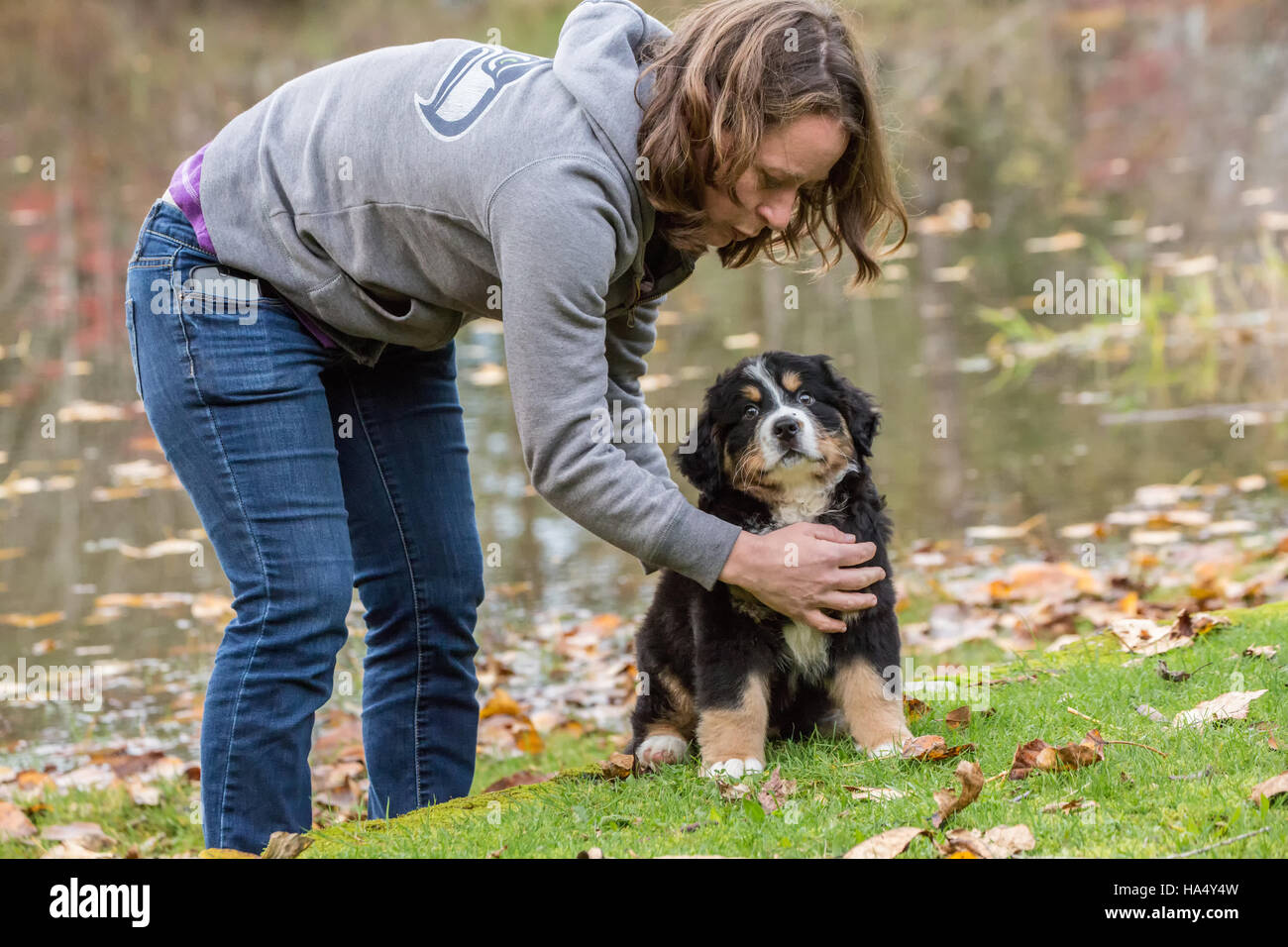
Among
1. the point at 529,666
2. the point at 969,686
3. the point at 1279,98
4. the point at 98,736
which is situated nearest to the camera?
the point at 969,686

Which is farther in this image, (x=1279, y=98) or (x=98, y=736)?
(x=1279, y=98)

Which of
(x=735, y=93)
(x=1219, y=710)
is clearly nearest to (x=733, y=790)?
(x=1219, y=710)

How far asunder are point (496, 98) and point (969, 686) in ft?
7.37

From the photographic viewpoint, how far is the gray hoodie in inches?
109

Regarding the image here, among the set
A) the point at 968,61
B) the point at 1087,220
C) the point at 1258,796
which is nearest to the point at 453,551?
the point at 1258,796

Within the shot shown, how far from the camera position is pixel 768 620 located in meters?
3.44

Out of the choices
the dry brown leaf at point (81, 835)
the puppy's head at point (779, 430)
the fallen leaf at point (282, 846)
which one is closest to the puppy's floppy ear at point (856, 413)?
the puppy's head at point (779, 430)

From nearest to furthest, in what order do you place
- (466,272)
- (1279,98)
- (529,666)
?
(466,272)
(529,666)
(1279,98)

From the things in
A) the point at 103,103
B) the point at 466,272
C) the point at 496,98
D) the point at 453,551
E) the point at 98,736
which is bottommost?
the point at 98,736

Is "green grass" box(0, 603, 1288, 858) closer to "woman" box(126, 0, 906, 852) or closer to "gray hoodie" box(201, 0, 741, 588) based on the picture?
"woman" box(126, 0, 906, 852)

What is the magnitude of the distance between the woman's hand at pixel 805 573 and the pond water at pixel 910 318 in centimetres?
128

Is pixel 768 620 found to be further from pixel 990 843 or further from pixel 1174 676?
pixel 1174 676

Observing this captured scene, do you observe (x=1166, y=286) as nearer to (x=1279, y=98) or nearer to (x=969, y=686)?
(x=1279, y=98)

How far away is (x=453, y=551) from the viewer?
3.55 metres
